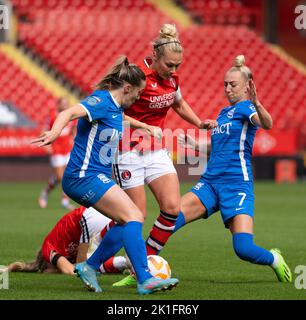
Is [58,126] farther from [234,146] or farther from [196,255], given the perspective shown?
[196,255]

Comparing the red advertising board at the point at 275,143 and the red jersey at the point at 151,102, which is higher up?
the red jersey at the point at 151,102

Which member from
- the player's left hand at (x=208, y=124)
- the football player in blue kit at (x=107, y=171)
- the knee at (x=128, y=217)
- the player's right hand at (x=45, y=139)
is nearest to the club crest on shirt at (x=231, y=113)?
the player's left hand at (x=208, y=124)

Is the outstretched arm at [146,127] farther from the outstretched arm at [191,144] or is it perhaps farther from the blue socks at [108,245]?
the outstretched arm at [191,144]

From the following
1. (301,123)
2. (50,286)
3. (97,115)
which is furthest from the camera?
(301,123)

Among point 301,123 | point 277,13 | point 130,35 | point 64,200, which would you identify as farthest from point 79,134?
point 277,13

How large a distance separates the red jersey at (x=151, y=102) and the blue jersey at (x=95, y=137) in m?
0.93

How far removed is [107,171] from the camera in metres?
7.68

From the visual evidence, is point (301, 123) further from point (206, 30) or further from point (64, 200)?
point (64, 200)

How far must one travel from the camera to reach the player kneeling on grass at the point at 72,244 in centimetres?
884

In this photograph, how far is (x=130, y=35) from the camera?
29.4 meters

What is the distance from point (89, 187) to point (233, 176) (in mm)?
1708

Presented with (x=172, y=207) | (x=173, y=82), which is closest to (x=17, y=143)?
(x=173, y=82)

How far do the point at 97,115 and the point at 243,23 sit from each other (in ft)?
80.8

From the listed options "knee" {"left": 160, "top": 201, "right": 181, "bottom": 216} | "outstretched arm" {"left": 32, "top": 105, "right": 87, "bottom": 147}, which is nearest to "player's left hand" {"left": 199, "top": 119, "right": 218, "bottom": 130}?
"knee" {"left": 160, "top": 201, "right": 181, "bottom": 216}
